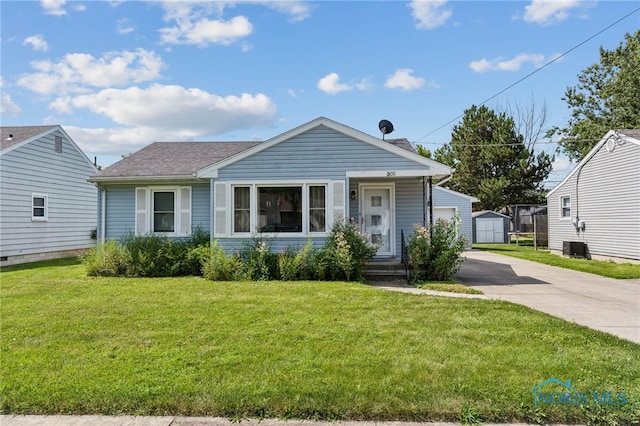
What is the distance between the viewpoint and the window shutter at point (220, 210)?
34.2 feet

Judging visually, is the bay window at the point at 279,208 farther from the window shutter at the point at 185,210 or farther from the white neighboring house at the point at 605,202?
the white neighboring house at the point at 605,202

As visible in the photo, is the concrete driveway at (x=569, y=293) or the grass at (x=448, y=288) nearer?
the concrete driveway at (x=569, y=293)

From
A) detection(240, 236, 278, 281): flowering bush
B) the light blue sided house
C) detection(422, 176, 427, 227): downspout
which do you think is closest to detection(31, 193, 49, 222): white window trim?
the light blue sided house

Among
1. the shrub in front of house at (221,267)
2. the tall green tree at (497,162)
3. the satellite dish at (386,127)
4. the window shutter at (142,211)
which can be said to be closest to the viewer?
the shrub in front of house at (221,267)

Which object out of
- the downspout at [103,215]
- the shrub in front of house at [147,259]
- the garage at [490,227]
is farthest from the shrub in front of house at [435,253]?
the garage at [490,227]

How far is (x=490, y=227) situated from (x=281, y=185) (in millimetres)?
21589

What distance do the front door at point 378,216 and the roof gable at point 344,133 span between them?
5.63ft

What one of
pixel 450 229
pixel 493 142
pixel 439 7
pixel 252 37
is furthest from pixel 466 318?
pixel 493 142

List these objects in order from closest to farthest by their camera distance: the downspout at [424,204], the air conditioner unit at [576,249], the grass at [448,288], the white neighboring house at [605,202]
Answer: the grass at [448,288]
the downspout at [424,204]
the white neighboring house at [605,202]
the air conditioner unit at [576,249]

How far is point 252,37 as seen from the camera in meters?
10.9

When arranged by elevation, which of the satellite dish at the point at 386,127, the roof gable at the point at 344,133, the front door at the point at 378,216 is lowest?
the front door at the point at 378,216

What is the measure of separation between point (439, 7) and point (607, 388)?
9403mm

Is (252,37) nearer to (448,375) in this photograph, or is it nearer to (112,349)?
(112,349)

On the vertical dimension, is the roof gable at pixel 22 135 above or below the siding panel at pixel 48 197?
above
